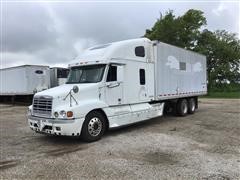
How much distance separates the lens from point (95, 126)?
7629mm

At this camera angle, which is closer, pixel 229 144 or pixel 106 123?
pixel 229 144

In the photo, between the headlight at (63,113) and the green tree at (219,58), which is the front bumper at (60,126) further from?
the green tree at (219,58)

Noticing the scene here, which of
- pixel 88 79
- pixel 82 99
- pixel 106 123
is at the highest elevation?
pixel 88 79

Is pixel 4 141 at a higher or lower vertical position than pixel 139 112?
lower

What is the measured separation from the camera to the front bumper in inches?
272

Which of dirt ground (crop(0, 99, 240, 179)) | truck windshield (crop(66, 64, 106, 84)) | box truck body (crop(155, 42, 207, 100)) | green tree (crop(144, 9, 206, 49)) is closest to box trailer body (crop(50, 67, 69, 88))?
box truck body (crop(155, 42, 207, 100))

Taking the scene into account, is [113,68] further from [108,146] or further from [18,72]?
[18,72]

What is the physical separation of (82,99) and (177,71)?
608 cm

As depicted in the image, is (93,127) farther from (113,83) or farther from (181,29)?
(181,29)

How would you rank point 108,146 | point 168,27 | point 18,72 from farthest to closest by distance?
point 168,27 → point 18,72 → point 108,146

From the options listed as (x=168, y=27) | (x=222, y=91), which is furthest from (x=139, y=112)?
(x=222, y=91)

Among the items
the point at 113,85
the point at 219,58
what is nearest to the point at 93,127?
the point at 113,85

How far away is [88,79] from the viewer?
824 centimetres

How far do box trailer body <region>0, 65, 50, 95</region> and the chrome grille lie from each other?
43.4ft
